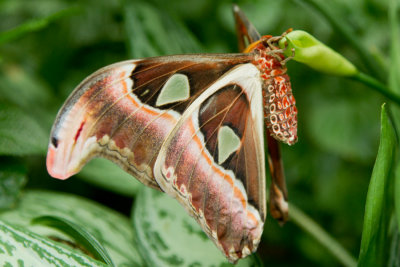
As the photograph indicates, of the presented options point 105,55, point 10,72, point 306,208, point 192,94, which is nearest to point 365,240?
point 192,94

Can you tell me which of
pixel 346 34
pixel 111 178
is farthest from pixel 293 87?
pixel 111 178

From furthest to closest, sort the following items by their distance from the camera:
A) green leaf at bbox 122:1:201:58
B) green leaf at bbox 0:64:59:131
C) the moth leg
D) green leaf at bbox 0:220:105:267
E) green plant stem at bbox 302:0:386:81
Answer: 1. green leaf at bbox 0:64:59:131
2. green leaf at bbox 122:1:201:58
3. green plant stem at bbox 302:0:386:81
4. the moth leg
5. green leaf at bbox 0:220:105:267

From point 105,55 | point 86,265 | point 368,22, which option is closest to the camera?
point 86,265

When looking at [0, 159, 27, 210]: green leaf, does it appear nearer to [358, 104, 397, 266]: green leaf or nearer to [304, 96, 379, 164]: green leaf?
[358, 104, 397, 266]: green leaf

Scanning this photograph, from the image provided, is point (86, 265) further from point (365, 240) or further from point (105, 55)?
point (105, 55)

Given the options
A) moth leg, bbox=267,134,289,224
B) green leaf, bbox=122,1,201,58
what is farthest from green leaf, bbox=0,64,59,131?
moth leg, bbox=267,134,289,224
